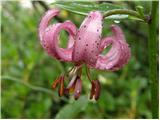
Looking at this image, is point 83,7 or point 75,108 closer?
point 83,7

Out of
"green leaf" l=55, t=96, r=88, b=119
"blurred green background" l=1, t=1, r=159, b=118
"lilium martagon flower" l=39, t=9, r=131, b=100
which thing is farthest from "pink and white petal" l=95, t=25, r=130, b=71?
"blurred green background" l=1, t=1, r=159, b=118

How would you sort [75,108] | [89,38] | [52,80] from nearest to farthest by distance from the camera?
[89,38], [75,108], [52,80]

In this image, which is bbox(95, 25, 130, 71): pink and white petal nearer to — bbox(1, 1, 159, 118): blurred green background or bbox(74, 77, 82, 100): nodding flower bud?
bbox(74, 77, 82, 100): nodding flower bud

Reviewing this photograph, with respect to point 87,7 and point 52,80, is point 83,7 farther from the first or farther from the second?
point 52,80

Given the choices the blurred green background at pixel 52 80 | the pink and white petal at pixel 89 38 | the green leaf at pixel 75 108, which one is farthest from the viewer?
the blurred green background at pixel 52 80

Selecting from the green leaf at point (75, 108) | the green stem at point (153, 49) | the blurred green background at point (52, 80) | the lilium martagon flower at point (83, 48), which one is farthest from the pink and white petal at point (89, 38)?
the blurred green background at point (52, 80)

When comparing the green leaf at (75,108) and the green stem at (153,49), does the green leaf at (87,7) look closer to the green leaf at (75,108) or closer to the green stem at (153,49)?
the green stem at (153,49)

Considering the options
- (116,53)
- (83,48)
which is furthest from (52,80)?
(83,48)

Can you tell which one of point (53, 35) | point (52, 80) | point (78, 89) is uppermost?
point (53, 35)
